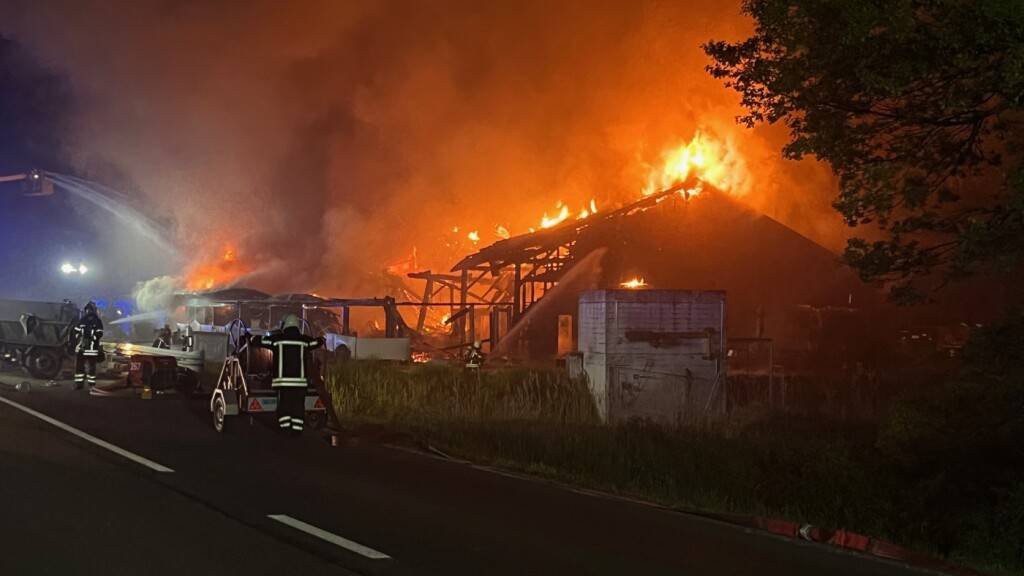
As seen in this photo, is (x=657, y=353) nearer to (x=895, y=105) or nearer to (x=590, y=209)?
(x=895, y=105)

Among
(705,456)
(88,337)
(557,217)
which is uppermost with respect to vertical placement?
(557,217)

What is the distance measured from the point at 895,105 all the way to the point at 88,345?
49.7ft

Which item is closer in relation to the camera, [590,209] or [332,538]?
[332,538]

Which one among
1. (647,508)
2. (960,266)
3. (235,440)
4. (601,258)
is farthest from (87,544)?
(601,258)

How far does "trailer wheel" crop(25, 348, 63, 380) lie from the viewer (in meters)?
21.5

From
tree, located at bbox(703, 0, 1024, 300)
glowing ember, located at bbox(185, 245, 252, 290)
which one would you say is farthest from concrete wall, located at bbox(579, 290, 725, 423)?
glowing ember, located at bbox(185, 245, 252, 290)

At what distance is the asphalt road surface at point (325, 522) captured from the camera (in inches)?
230

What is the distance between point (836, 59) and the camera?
8211mm

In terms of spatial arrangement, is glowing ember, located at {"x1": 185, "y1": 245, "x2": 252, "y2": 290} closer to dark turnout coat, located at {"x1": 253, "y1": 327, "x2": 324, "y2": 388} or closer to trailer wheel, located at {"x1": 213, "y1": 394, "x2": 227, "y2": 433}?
trailer wheel, located at {"x1": 213, "y1": 394, "x2": 227, "y2": 433}

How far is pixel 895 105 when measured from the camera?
28.5 feet

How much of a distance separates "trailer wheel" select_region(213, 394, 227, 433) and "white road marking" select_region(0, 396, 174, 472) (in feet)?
5.12

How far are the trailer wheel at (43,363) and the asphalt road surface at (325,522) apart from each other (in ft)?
40.0

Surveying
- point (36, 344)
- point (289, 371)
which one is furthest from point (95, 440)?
point (36, 344)

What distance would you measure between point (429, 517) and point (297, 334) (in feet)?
15.2
